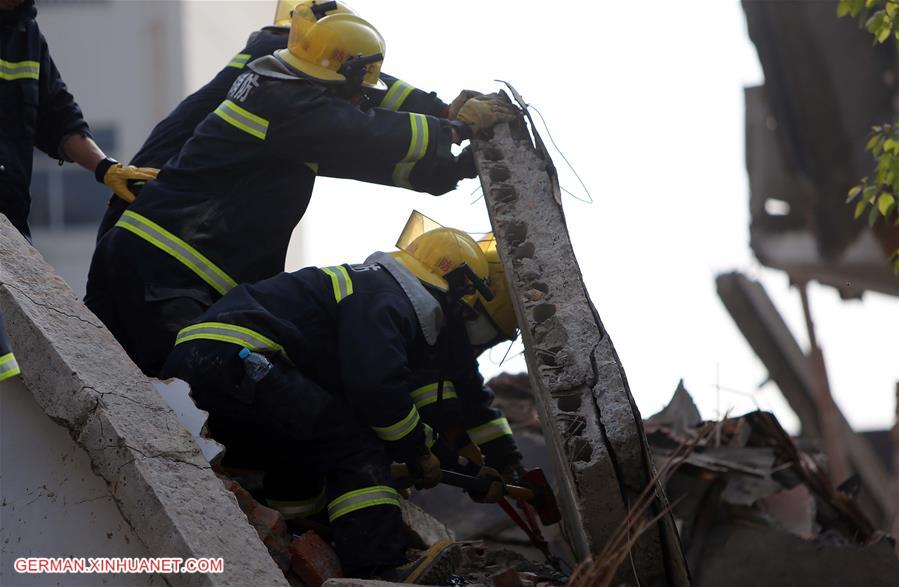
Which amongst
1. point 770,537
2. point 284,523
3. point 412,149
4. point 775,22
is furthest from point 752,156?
point 284,523

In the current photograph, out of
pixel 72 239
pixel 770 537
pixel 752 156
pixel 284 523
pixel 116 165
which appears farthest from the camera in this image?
pixel 72 239

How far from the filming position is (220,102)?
5.39 metres

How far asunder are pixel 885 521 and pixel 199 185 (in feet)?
29.2

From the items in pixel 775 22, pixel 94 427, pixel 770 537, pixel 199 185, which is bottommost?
pixel 770 537

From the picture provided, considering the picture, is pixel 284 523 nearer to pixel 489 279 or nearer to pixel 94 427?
pixel 94 427

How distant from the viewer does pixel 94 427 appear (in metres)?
3.64

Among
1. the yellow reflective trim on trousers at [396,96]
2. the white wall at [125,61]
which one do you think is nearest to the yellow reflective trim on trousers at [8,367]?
the yellow reflective trim on trousers at [396,96]

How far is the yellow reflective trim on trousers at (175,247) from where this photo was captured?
471 cm

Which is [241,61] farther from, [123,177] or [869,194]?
[869,194]

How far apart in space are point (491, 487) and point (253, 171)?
163 cm

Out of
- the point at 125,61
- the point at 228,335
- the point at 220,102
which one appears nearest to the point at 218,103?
the point at 220,102

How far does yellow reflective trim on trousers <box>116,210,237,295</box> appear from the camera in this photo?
15.5ft

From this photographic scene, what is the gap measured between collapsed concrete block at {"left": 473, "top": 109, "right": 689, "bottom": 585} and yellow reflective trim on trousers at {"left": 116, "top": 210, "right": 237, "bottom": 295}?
44.9 inches

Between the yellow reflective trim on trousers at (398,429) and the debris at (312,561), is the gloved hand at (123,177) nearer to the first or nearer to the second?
the yellow reflective trim on trousers at (398,429)
